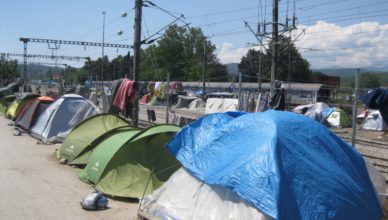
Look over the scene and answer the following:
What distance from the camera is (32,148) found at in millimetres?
14039

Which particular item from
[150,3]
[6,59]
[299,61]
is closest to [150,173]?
[150,3]

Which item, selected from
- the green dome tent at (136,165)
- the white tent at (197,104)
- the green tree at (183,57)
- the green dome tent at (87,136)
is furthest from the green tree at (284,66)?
the green dome tent at (136,165)

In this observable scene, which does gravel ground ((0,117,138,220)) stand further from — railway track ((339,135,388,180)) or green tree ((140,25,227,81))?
green tree ((140,25,227,81))

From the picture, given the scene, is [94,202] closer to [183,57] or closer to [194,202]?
[194,202]

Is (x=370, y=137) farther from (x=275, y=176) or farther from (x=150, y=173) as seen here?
(x=275, y=176)

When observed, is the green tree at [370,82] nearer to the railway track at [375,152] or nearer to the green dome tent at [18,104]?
the railway track at [375,152]

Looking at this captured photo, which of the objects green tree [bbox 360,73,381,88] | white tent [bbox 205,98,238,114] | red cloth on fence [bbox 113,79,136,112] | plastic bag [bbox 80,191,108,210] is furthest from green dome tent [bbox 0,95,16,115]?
green tree [bbox 360,73,381,88]

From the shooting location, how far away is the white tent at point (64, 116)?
15.6 m

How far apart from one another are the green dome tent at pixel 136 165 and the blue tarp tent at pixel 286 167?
189cm

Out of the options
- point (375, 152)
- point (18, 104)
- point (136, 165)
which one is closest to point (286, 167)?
point (136, 165)

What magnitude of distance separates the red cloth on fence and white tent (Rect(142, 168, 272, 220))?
29.1 ft

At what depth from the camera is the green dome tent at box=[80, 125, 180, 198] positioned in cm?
827

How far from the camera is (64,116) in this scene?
625 inches

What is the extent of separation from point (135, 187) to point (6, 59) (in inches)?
2926
